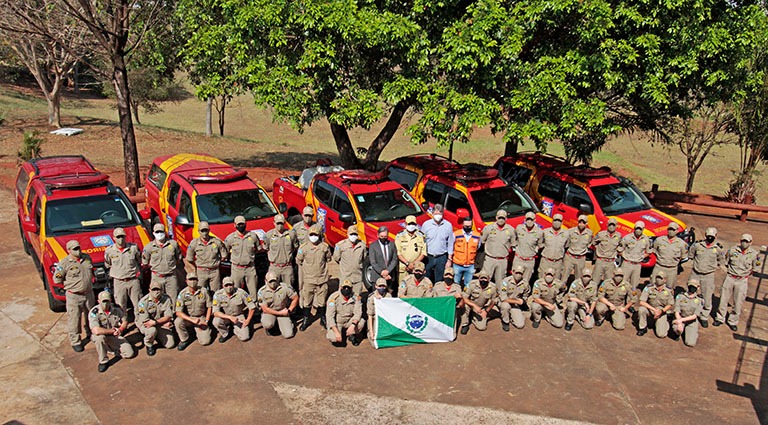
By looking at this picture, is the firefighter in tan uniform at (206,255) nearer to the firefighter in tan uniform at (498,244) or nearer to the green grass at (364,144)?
the firefighter in tan uniform at (498,244)

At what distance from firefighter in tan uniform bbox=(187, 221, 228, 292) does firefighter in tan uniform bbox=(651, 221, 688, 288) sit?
23.9 ft

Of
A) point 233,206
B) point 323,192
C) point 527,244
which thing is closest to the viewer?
point 527,244

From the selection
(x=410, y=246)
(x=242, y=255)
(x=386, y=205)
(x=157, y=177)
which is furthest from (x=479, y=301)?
(x=157, y=177)

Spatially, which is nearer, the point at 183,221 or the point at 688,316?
the point at 688,316

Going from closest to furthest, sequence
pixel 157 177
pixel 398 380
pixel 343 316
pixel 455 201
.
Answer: pixel 398 380 → pixel 343 316 → pixel 455 201 → pixel 157 177

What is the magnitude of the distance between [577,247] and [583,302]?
1327 mm

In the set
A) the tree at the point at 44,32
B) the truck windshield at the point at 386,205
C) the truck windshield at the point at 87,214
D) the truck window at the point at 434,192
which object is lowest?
the truck windshield at the point at 87,214

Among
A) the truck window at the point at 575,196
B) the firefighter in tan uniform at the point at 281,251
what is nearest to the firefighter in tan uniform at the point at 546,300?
the truck window at the point at 575,196

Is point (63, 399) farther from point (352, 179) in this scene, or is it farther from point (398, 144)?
point (398, 144)

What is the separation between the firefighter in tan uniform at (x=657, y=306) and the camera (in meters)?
9.40

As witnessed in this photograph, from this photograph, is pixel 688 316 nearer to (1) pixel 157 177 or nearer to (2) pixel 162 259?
(2) pixel 162 259

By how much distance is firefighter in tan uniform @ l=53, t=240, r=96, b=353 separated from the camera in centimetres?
846

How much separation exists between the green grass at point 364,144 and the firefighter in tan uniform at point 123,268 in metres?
15.3

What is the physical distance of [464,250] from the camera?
10211 millimetres
